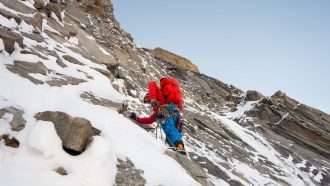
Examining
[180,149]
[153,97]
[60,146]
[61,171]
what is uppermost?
[153,97]

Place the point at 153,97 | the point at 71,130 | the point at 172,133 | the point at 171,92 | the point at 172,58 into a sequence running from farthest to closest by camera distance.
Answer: the point at 172,58, the point at 153,97, the point at 171,92, the point at 172,133, the point at 71,130

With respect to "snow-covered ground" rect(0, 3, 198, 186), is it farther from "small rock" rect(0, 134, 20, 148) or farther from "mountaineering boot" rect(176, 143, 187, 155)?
"mountaineering boot" rect(176, 143, 187, 155)

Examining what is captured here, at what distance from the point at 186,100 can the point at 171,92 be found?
19.5 m

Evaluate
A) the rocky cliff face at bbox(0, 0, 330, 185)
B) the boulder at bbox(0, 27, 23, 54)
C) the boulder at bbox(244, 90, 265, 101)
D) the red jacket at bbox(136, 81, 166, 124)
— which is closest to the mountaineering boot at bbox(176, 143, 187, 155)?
the red jacket at bbox(136, 81, 166, 124)

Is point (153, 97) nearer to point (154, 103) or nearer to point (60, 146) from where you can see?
point (154, 103)

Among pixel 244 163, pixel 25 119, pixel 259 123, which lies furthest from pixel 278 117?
pixel 25 119

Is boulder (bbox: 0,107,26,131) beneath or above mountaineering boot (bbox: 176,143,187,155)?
beneath

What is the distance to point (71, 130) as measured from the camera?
19.6 feet

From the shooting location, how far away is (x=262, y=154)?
26.0m

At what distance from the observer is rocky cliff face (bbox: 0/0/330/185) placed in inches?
385

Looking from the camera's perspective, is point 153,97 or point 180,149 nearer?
point 180,149

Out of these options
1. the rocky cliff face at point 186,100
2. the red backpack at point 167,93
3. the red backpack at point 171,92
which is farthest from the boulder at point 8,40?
the red backpack at point 171,92

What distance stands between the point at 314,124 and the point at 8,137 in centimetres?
4012

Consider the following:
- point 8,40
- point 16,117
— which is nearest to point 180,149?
point 16,117
